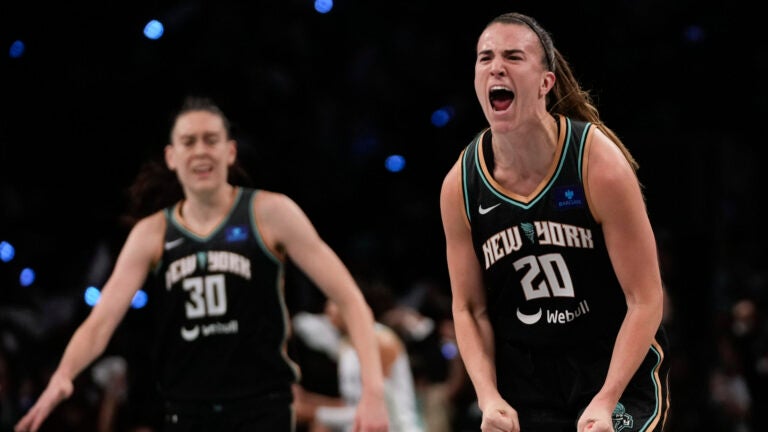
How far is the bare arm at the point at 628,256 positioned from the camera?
3.41 meters

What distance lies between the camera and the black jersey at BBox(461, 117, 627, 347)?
3561mm

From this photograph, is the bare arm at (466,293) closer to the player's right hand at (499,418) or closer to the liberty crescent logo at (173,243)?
the player's right hand at (499,418)

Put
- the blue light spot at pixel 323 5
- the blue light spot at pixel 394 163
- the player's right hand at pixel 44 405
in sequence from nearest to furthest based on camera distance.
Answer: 1. the player's right hand at pixel 44 405
2. the blue light spot at pixel 323 5
3. the blue light spot at pixel 394 163

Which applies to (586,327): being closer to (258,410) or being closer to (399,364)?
(258,410)

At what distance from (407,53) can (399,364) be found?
10.7 feet

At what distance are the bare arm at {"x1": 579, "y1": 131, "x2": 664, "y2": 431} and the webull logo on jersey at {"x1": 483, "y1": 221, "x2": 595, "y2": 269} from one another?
0.28 ft

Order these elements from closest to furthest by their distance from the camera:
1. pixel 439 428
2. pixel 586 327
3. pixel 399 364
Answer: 1. pixel 586 327
2. pixel 399 364
3. pixel 439 428

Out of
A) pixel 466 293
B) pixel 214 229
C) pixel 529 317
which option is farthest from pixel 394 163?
pixel 529 317

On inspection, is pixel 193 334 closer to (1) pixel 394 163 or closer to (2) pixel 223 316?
(2) pixel 223 316

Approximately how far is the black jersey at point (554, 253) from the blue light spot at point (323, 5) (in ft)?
17.8

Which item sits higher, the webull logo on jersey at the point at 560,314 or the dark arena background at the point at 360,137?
the dark arena background at the point at 360,137

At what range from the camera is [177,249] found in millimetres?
5059

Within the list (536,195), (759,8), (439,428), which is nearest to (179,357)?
(536,195)

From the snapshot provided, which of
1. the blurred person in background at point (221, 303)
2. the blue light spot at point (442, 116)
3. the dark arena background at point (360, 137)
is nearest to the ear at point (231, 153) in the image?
the blurred person in background at point (221, 303)
